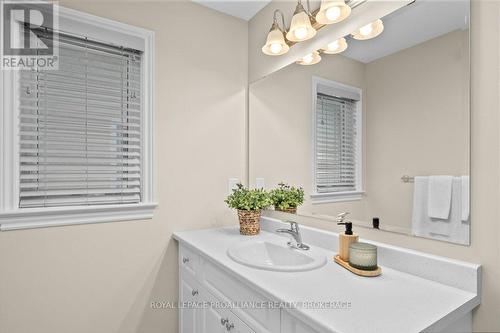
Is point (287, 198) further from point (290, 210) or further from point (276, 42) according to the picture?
point (276, 42)

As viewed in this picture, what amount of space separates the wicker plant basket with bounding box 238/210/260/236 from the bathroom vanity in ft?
0.82

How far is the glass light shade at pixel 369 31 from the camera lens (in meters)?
1.29

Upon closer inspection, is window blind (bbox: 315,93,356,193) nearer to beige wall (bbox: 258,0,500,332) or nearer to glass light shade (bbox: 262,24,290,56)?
glass light shade (bbox: 262,24,290,56)

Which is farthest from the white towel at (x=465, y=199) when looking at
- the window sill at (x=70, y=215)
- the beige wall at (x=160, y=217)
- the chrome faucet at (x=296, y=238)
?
the window sill at (x=70, y=215)

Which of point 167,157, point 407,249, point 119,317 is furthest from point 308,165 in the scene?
point 119,317

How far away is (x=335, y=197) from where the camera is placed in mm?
1474

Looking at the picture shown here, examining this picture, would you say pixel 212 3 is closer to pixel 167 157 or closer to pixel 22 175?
pixel 167 157

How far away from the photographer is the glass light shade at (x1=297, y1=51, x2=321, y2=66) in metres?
1.58

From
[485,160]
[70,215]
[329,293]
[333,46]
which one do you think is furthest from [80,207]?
[485,160]

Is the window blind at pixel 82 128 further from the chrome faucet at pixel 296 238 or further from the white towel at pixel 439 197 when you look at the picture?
the white towel at pixel 439 197

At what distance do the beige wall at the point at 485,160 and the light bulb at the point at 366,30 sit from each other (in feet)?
1.29

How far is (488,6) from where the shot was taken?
96 centimetres

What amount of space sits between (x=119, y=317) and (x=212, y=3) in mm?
2011

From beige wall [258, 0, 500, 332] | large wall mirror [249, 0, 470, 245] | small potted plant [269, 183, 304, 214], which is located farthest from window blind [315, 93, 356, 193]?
beige wall [258, 0, 500, 332]
